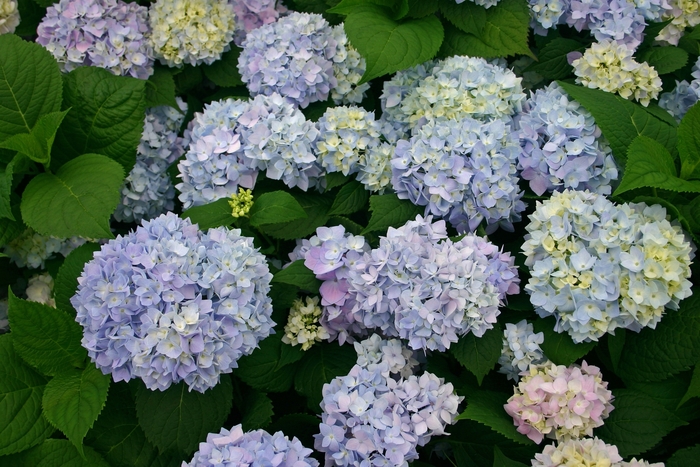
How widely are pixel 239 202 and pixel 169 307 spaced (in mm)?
458

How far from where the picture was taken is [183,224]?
6.23 ft

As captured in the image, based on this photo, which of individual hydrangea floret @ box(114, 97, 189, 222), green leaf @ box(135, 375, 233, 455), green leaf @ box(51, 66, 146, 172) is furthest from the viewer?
individual hydrangea floret @ box(114, 97, 189, 222)

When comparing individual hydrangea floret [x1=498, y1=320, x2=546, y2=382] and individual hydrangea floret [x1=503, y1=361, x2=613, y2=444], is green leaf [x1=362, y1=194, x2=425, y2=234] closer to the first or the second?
individual hydrangea floret [x1=498, y1=320, x2=546, y2=382]

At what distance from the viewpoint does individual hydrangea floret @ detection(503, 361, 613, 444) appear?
1.72 m

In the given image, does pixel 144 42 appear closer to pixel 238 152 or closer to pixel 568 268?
pixel 238 152

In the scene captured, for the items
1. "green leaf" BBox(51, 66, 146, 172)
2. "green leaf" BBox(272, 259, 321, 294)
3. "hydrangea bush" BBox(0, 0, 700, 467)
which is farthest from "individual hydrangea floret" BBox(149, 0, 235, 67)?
"green leaf" BBox(272, 259, 321, 294)

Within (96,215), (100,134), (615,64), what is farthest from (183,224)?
(615,64)

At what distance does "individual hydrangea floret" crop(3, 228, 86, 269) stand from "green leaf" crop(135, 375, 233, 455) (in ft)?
2.45

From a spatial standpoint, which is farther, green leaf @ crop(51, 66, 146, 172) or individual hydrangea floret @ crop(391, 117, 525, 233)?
green leaf @ crop(51, 66, 146, 172)

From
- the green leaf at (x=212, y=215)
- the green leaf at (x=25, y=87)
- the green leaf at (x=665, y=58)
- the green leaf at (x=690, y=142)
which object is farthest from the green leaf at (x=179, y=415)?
the green leaf at (x=665, y=58)

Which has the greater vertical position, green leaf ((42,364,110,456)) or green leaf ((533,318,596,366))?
green leaf ((533,318,596,366))

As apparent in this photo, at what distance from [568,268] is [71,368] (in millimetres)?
1431

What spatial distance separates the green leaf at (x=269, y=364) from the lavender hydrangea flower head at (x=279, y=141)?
0.53m

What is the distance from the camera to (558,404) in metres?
1.73
